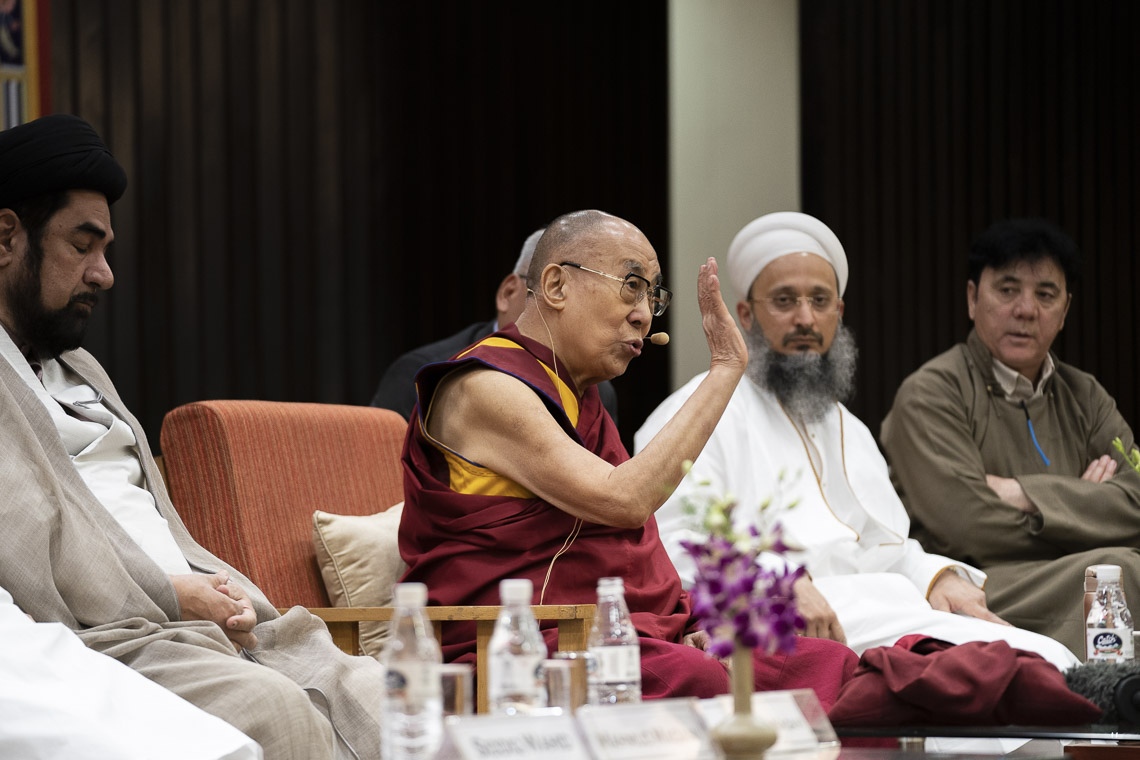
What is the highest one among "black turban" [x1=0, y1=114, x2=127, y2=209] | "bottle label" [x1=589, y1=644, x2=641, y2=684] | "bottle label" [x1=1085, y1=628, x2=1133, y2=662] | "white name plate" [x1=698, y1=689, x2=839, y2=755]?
"black turban" [x1=0, y1=114, x2=127, y2=209]

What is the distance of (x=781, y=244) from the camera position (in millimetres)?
4348

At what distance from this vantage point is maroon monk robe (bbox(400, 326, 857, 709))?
2.98 meters

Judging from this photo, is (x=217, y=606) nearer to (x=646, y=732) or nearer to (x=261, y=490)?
(x=261, y=490)

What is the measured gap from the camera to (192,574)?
2.77m

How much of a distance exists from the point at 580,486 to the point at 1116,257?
14.9ft

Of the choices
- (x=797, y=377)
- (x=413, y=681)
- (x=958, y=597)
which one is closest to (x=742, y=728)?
(x=413, y=681)

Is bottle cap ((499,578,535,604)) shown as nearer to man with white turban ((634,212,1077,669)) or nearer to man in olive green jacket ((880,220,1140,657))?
man with white turban ((634,212,1077,669))

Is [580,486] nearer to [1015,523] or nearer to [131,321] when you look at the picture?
[1015,523]

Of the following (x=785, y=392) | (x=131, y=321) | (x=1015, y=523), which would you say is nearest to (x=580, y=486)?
(x=785, y=392)

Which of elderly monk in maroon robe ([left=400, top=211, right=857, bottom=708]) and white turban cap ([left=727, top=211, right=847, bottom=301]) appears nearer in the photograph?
elderly monk in maroon robe ([left=400, top=211, right=857, bottom=708])

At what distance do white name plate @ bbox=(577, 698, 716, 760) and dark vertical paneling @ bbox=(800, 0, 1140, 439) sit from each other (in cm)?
491

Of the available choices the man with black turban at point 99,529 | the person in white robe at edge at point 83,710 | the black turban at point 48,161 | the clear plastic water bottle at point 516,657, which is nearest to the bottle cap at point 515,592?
the clear plastic water bottle at point 516,657

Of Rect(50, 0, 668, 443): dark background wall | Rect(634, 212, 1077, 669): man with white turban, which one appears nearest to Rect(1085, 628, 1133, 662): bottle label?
Rect(634, 212, 1077, 669): man with white turban

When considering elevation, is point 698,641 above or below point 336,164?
below
